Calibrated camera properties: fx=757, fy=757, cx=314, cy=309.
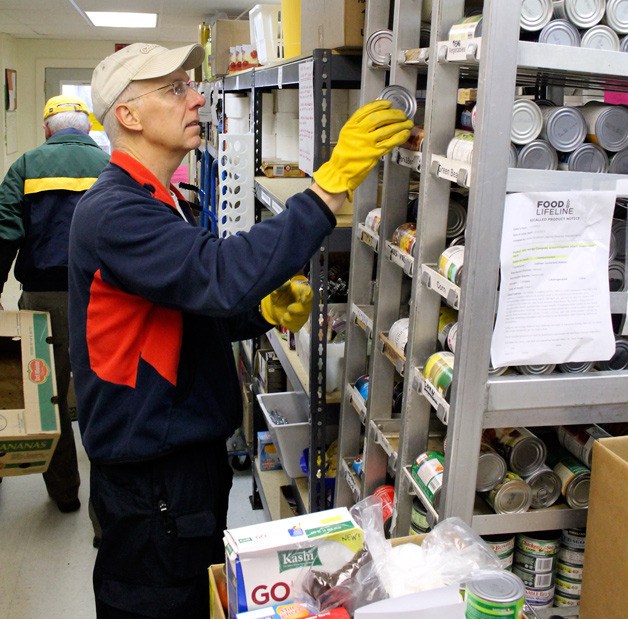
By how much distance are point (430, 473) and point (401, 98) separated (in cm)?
85

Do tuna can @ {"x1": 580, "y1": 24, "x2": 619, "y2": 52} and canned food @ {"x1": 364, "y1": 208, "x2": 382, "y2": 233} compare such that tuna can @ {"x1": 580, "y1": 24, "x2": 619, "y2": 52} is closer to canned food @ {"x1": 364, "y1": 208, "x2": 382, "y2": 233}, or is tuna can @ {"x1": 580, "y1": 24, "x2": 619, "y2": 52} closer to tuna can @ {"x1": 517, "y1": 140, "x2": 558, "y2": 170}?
tuna can @ {"x1": 517, "y1": 140, "x2": 558, "y2": 170}

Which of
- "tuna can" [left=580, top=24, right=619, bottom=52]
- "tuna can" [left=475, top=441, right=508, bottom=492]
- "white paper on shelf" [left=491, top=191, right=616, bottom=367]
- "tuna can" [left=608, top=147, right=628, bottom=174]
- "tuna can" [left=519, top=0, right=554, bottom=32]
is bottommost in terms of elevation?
"tuna can" [left=475, top=441, right=508, bottom=492]

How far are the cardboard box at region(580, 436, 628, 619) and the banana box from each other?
0.46 metres

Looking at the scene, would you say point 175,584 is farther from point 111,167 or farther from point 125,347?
point 111,167

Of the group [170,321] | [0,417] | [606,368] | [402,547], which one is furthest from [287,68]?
[0,417]

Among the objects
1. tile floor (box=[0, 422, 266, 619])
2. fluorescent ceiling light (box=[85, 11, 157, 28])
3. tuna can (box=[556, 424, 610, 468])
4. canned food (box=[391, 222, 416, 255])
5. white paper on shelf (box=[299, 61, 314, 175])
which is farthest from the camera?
fluorescent ceiling light (box=[85, 11, 157, 28])

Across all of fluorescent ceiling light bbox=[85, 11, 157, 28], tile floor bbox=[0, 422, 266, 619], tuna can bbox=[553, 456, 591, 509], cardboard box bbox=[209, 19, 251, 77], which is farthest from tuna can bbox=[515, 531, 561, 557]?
fluorescent ceiling light bbox=[85, 11, 157, 28]

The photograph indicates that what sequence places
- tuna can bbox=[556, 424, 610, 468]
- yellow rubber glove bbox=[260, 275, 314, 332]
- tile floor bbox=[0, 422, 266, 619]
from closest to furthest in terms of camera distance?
1. tuna can bbox=[556, 424, 610, 468]
2. yellow rubber glove bbox=[260, 275, 314, 332]
3. tile floor bbox=[0, 422, 266, 619]

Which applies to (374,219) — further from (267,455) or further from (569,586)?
(267,455)

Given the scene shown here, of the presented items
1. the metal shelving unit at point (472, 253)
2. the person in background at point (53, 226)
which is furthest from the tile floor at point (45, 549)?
the metal shelving unit at point (472, 253)

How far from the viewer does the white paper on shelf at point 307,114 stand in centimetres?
217

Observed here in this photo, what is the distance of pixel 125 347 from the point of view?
189 centimetres

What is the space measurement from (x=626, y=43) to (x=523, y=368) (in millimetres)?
638

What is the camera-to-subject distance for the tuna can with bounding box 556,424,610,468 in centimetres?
163
